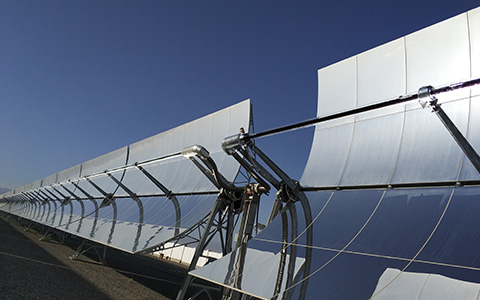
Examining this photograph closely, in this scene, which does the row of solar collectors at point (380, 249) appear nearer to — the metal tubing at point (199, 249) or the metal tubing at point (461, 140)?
the metal tubing at point (461, 140)

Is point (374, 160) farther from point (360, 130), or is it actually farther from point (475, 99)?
point (475, 99)

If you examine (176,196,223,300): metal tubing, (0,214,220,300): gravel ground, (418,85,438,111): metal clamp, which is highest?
(418,85,438,111): metal clamp

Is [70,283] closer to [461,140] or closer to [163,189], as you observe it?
[163,189]

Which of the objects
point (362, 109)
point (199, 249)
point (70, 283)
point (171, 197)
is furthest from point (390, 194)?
point (171, 197)

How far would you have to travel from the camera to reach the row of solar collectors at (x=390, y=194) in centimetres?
493

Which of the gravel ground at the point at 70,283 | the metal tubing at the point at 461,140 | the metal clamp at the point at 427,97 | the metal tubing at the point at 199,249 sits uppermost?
the metal clamp at the point at 427,97

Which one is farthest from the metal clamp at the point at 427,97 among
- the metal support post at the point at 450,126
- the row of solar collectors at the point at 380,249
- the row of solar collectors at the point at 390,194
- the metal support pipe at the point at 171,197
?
the metal support pipe at the point at 171,197

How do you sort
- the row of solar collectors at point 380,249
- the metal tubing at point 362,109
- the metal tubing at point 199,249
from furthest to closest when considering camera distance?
the metal tubing at point 199,249
the row of solar collectors at point 380,249
the metal tubing at point 362,109

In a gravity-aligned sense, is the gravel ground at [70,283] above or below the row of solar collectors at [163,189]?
below

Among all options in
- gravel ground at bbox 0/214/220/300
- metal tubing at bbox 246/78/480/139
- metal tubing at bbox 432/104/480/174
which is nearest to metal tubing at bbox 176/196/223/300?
gravel ground at bbox 0/214/220/300

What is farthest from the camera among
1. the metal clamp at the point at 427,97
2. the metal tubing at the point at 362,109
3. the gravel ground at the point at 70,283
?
the gravel ground at the point at 70,283

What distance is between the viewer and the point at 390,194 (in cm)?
632

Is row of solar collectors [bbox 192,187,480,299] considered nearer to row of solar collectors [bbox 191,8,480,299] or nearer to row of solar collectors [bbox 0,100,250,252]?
row of solar collectors [bbox 191,8,480,299]

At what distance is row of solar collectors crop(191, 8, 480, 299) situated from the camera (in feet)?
16.2
